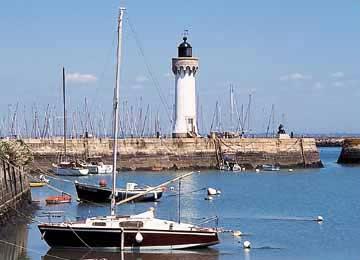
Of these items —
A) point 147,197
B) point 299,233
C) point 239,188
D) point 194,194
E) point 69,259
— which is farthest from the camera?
point 239,188

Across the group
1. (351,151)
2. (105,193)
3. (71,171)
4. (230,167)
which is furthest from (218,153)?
(105,193)

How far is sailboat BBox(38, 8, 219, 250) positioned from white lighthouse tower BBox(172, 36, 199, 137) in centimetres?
5245

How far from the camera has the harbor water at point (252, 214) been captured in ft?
97.5

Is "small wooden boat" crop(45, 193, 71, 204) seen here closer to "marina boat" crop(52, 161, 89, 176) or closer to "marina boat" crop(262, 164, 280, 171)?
"marina boat" crop(52, 161, 89, 176)

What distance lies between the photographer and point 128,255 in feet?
93.5

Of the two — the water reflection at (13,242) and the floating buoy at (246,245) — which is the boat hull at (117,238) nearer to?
the water reflection at (13,242)

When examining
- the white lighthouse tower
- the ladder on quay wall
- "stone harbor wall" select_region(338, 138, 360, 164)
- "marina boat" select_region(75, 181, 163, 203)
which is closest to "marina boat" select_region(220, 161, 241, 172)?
the ladder on quay wall

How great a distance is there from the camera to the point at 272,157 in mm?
85312

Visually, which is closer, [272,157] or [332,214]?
[332,214]

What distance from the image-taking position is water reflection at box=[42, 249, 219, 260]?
2808cm

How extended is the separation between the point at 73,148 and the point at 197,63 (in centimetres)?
1411

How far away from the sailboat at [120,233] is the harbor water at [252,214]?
31 cm

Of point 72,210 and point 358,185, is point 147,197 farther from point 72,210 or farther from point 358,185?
point 358,185

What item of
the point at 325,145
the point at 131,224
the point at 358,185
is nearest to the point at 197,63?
the point at 358,185
